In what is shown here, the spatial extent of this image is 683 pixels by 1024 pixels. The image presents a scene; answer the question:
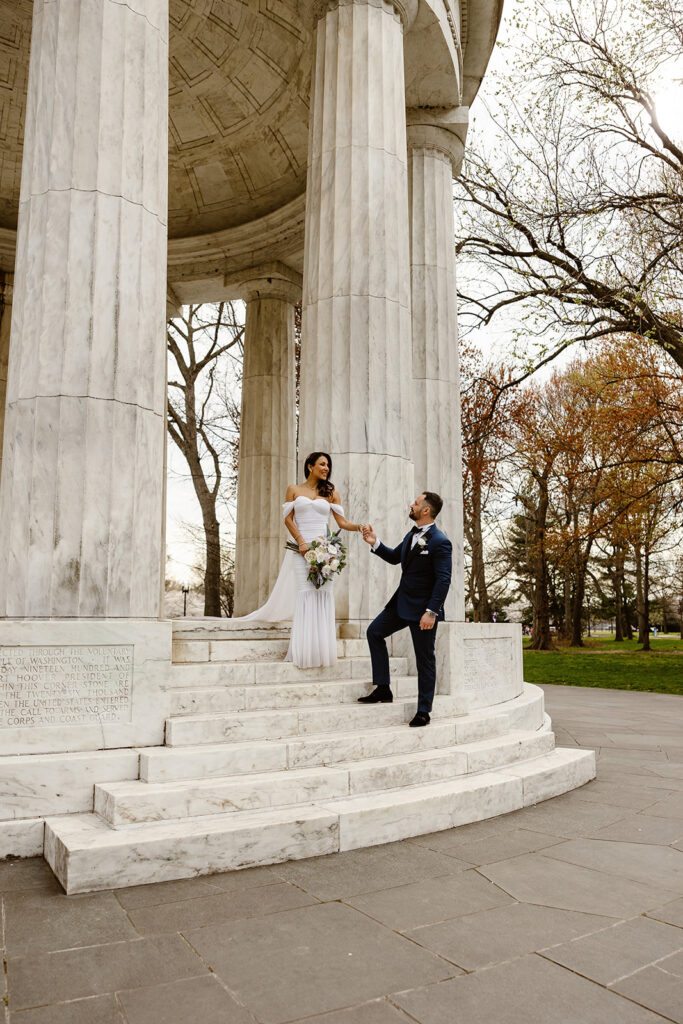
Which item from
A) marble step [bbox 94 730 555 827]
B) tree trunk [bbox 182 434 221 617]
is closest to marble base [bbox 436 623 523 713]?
marble step [bbox 94 730 555 827]

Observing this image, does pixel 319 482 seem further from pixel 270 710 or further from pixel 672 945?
pixel 672 945

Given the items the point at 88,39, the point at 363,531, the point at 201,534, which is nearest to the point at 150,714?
the point at 363,531

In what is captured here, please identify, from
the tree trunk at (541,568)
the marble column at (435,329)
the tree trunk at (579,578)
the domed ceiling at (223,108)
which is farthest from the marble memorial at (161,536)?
the tree trunk at (579,578)

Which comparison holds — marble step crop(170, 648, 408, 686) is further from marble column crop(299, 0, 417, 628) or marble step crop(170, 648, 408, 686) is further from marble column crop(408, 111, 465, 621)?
marble column crop(408, 111, 465, 621)

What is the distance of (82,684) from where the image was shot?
7.15 m

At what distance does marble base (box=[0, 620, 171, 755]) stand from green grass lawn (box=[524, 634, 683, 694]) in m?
20.2

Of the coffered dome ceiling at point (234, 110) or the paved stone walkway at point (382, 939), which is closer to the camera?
the paved stone walkway at point (382, 939)

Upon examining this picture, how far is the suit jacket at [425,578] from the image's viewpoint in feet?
28.9

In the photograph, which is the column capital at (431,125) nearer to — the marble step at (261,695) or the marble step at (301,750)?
the marble step at (261,695)

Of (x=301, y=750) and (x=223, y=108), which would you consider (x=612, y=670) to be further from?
(x=301, y=750)

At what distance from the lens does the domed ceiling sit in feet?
54.9

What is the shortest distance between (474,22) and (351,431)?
35.4 ft

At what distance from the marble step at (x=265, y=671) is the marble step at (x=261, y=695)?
9 cm

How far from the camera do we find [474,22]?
53.1 feet
